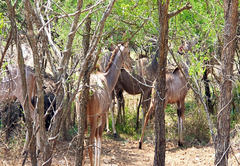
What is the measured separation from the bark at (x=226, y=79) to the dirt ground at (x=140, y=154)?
222 cm

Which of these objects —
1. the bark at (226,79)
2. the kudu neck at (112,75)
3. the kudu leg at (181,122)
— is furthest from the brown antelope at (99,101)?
the kudu leg at (181,122)

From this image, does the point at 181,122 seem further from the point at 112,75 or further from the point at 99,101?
the point at 99,101

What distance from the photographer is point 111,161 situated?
6.62 meters

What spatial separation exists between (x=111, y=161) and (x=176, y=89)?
2603mm

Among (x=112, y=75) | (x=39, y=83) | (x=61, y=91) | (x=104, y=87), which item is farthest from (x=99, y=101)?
(x=39, y=83)

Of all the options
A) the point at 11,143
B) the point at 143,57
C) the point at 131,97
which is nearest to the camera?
the point at 11,143

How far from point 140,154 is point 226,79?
3898 millimetres

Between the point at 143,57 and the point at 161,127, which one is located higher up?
the point at 143,57

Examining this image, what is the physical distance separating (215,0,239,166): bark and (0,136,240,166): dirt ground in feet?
7.27

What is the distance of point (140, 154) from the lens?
24.0ft

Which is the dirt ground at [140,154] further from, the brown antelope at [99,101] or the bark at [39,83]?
the bark at [39,83]

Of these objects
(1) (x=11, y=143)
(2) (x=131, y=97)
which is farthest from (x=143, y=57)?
(1) (x=11, y=143)

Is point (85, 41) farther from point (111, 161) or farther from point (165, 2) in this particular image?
point (111, 161)

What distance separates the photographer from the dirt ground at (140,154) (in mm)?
6426
